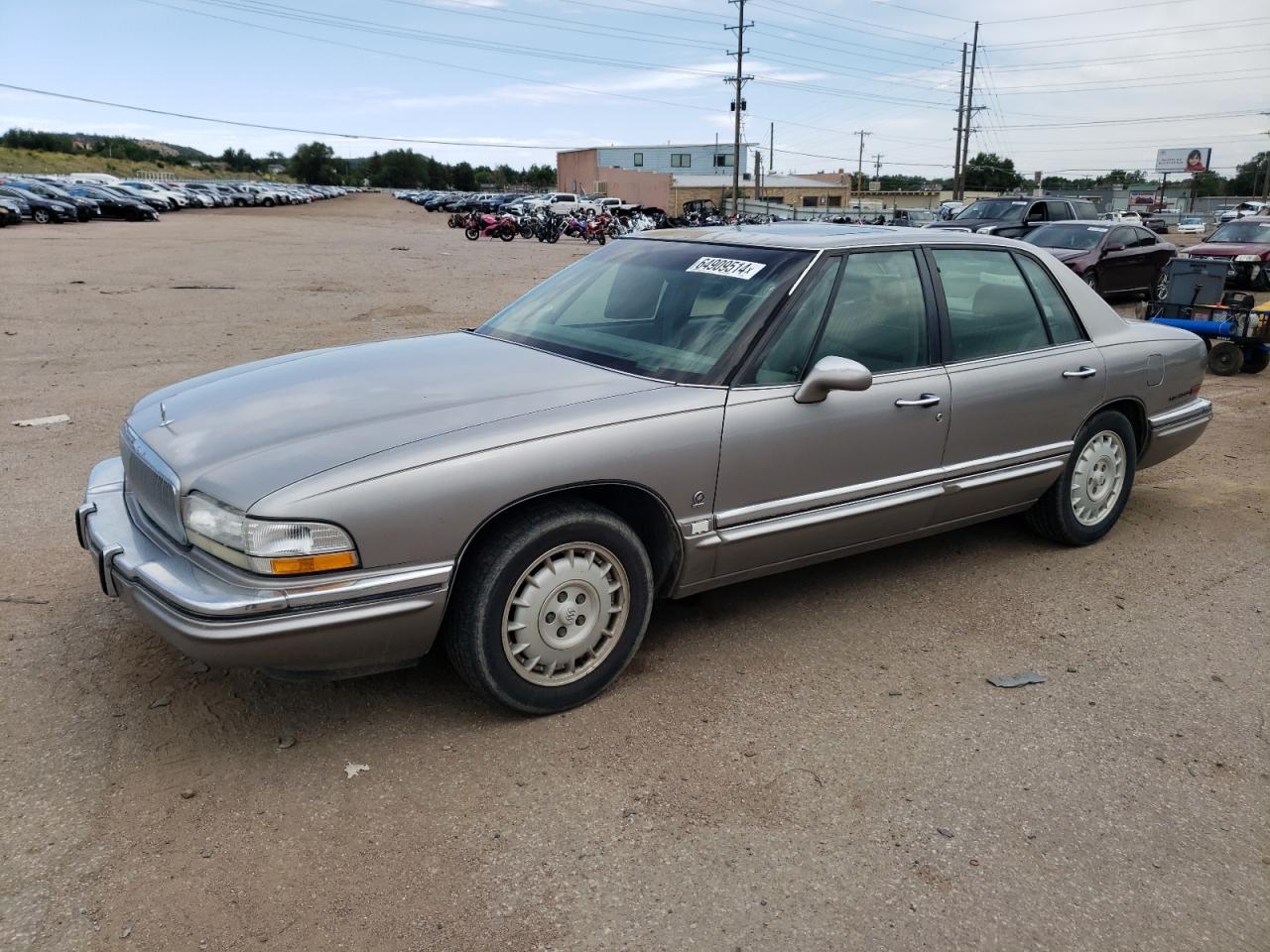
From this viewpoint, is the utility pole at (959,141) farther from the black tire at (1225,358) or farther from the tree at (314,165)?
the tree at (314,165)

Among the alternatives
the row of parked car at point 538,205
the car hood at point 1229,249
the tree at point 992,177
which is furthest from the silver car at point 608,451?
the tree at point 992,177

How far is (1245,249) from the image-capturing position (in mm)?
17531

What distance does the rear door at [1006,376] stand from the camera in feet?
13.9

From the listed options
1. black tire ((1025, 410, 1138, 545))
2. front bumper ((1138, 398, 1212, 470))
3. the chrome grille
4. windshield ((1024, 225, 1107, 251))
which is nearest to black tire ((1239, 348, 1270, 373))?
windshield ((1024, 225, 1107, 251))

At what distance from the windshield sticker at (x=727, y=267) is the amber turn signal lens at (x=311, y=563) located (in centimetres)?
196

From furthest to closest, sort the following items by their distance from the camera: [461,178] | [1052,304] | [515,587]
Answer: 1. [461,178]
2. [1052,304]
3. [515,587]

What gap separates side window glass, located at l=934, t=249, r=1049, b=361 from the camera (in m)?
4.29

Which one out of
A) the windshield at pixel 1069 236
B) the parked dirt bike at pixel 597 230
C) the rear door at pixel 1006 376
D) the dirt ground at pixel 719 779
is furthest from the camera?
the parked dirt bike at pixel 597 230

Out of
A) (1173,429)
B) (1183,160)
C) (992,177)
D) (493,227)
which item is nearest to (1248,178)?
(1183,160)

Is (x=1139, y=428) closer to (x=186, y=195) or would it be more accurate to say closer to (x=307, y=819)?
(x=307, y=819)

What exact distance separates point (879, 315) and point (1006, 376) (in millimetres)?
746

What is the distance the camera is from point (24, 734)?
10.3 ft

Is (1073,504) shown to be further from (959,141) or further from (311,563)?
(959,141)

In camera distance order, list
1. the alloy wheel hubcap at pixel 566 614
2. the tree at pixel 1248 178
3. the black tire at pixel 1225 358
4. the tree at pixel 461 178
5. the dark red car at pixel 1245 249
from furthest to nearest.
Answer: the tree at pixel 461 178 → the tree at pixel 1248 178 → the dark red car at pixel 1245 249 → the black tire at pixel 1225 358 → the alloy wheel hubcap at pixel 566 614
